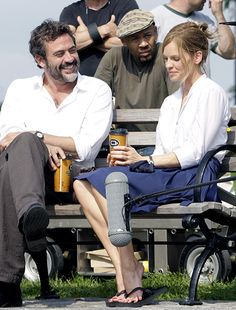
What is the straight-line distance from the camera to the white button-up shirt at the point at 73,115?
787 cm

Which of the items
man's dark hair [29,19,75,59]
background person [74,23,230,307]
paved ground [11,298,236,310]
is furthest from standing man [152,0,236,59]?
paved ground [11,298,236,310]

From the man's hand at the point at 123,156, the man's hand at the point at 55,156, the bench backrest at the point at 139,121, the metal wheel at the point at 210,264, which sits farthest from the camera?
the metal wheel at the point at 210,264

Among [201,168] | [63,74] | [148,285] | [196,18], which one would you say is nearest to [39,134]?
[63,74]

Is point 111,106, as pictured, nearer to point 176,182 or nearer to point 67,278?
point 176,182

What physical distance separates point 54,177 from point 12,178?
0.54 m

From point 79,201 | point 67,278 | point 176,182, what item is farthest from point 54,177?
point 67,278

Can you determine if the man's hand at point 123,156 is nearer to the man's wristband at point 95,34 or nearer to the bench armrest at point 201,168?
the bench armrest at point 201,168

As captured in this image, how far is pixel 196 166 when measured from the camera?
738cm

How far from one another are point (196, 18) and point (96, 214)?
2704 mm

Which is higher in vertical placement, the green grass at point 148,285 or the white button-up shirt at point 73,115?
the white button-up shirt at point 73,115

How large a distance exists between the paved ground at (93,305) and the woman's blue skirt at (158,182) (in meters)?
0.56

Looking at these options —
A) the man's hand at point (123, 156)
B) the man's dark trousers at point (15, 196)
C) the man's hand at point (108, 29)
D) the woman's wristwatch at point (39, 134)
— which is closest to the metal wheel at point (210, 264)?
the man's hand at point (108, 29)

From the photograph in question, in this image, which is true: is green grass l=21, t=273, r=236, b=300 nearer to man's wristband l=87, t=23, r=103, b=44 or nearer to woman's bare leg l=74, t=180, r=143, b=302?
woman's bare leg l=74, t=180, r=143, b=302

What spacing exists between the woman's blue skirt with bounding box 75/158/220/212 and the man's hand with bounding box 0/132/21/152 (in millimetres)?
657
